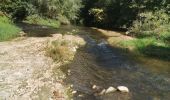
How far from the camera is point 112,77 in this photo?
20797 mm

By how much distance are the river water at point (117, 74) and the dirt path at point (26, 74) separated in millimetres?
1241

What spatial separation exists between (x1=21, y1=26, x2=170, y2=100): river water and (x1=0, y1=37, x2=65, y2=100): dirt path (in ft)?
4.07

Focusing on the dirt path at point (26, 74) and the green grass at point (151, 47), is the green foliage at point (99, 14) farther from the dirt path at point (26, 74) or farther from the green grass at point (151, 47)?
the dirt path at point (26, 74)

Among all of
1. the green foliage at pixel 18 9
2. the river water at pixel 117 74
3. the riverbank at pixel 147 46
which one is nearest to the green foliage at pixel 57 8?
the green foliage at pixel 18 9

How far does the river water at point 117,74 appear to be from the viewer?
56.9 feet

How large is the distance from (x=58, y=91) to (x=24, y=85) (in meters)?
1.74

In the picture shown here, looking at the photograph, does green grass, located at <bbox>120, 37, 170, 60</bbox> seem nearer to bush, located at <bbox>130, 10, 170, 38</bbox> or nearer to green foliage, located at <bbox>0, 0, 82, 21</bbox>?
bush, located at <bbox>130, 10, 170, 38</bbox>

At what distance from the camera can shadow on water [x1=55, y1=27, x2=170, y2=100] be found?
56.6 feet

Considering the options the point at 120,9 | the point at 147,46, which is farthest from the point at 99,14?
the point at 147,46

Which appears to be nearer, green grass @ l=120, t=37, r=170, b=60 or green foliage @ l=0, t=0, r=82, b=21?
green grass @ l=120, t=37, r=170, b=60

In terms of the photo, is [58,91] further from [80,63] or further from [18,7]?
[18,7]

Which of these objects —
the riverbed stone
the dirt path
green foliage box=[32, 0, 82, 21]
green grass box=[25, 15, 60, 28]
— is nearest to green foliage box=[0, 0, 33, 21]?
green grass box=[25, 15, 60, 28]

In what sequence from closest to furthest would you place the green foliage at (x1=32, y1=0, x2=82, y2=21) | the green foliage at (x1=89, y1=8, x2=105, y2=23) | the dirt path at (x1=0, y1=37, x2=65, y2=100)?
the dirt path at (x1=0, y1=37, x2=65, y2=100), the green foliage at (x1=32, y1=0, x2=82, y2=21), the green foliage at (x1=89, y1=8, x2=105, y2=23)

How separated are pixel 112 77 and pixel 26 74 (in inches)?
207
